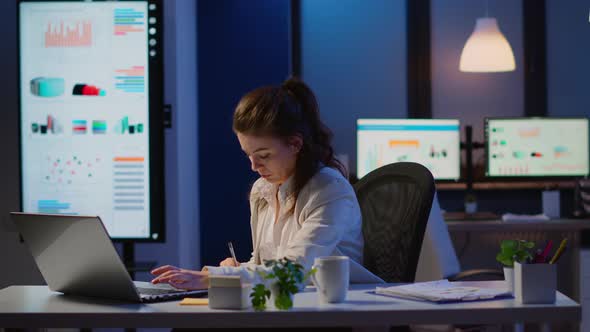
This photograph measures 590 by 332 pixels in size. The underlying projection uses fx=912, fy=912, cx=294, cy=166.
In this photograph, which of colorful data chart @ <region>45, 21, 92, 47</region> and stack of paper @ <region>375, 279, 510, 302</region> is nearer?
stack of paper @ <region>375, 279, 510, 302</region>

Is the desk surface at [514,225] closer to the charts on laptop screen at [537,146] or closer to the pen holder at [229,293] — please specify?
the charts on laptop screen at [537,146]

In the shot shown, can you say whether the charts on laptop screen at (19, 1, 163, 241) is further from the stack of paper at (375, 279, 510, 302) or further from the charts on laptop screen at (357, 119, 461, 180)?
the charts on laptop screen at (357, 119, 461, 180)

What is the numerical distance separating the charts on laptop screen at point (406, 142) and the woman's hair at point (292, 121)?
294cm

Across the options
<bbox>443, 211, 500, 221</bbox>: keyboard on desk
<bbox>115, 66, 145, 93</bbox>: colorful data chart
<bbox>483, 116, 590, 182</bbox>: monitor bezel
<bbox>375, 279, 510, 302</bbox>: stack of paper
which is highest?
<bbox>115, 66, 145, 93</bbox>: colorful data chart

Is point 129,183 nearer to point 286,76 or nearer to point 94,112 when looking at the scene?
point 94,112

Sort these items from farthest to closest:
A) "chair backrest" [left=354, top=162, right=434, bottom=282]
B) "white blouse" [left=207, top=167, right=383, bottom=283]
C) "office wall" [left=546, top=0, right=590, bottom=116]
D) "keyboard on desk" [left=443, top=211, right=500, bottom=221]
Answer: "office wall" [left=546, top=0, right=590, bottom=116]
"keyboard on desk" [left=443, top=211, right=500, bottom=221]
"chair backrest" [left=354, top=162, right=434, bottom=282]
"white blouse" [left=207, top=167, right=383, bottom=283]

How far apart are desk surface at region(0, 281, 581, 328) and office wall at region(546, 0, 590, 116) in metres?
4.22

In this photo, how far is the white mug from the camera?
6.45ft

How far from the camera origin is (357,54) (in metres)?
6.02

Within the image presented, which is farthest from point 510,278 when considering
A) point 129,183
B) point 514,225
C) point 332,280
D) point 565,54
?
point 565,54

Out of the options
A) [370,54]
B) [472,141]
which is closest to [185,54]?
[370,54]

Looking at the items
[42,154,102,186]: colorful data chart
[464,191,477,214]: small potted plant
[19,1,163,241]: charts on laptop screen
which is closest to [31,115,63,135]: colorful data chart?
[19,1,163,241]: charts on laptop screen

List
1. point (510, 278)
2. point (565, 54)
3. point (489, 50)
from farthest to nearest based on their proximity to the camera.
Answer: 1. point (565, 54)
2. point (489, 50)
3. point (510, 278)

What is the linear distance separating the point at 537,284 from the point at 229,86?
3558mm
